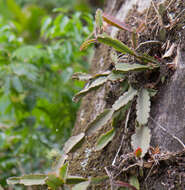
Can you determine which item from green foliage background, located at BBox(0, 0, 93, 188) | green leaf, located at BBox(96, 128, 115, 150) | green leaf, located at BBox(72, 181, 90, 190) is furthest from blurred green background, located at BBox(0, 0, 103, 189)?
green leaf, located at BBox(72, 181, 90, 190)

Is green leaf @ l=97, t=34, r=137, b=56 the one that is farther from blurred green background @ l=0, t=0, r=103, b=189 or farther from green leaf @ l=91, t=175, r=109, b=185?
blurred green background @ l=0, t=0, r=103, b=189

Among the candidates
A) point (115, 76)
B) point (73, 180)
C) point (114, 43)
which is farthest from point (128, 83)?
point (73, 180)

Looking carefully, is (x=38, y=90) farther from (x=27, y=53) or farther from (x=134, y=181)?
(x=134, y=181)

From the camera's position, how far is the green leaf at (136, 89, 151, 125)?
906mm

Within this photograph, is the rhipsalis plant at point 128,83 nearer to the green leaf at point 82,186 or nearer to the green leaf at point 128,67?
the green leaf at point 128,67

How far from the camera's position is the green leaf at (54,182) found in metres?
0.83

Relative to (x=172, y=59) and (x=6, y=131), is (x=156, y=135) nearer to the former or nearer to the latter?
(x=172, y=59)

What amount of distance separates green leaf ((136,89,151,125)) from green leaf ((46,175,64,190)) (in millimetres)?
332

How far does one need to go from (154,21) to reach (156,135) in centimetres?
51

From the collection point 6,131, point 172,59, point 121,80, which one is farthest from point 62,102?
point 172,59

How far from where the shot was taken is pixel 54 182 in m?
0.84

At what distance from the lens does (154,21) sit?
1140mm

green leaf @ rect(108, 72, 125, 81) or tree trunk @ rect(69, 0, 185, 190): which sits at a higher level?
green leaf @ rect(108, 72, 125, 81)

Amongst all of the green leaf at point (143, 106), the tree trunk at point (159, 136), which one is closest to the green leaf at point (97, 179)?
the tree trunk at point (159, 136)
